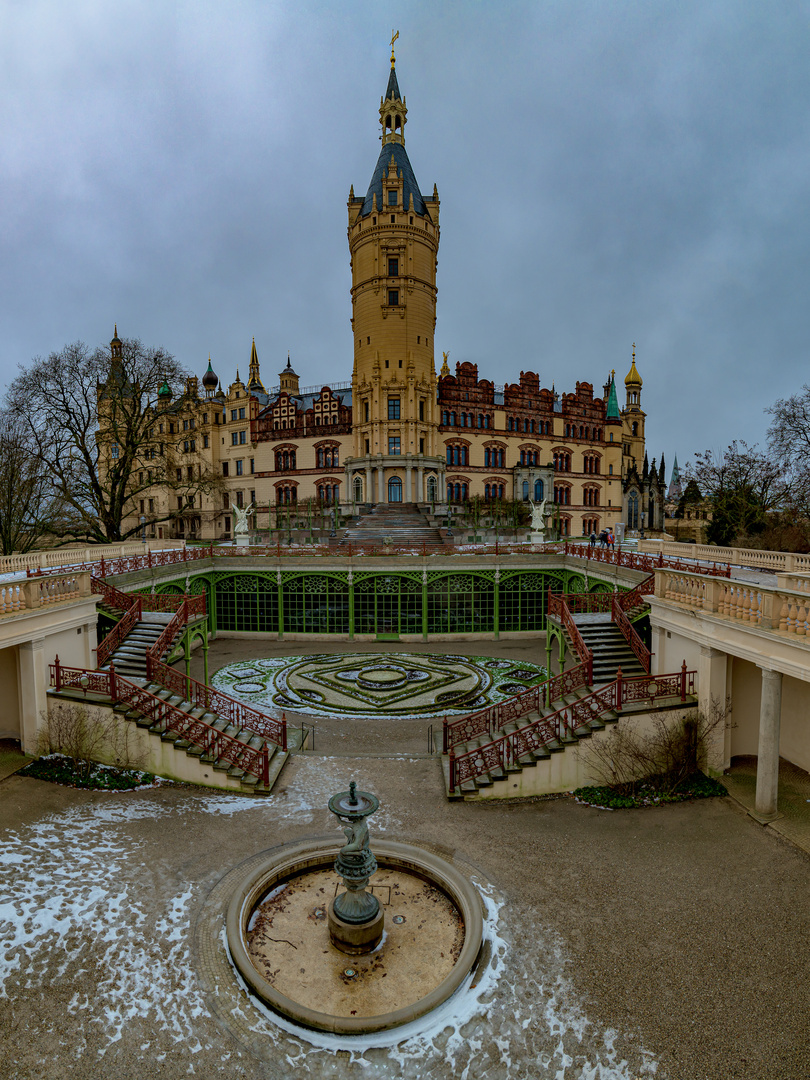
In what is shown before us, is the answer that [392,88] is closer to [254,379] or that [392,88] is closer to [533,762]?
[254,379]

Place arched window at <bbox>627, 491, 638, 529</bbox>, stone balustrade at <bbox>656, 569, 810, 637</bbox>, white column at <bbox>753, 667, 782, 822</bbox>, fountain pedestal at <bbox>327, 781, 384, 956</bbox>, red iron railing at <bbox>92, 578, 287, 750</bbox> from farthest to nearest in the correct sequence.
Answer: arched window at <bbox>627, 491, 638, 529</bbox> < red iron railing at <bbox>92, 578, 287, 750</bbox> < white column at <bbox>753, 667, 782, 822</bbox> < stone balustrade at <bbox>656, 569, 810, 637</bbox> < fountain pedestal at <bbox>327, 781, 384, 956</bbox>

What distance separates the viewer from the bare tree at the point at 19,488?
1121 inches

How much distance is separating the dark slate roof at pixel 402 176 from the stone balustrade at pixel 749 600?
4959 centimetres

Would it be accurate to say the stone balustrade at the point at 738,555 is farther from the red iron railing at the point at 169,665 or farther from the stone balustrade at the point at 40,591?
the stone balustrade at the point at 40,591

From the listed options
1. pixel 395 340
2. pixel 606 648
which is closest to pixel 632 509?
pixel 395 340

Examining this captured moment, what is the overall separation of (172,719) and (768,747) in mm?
12503

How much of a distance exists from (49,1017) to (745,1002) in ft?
26.5

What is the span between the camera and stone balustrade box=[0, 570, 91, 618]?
39.3 ft

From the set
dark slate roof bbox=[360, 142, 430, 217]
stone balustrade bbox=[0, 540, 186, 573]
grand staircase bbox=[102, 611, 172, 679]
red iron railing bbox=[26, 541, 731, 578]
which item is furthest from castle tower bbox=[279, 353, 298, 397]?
grand staircase bbox=[102, 611, 172, 679]

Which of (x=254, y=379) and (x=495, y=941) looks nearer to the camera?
(x=495, y=941)

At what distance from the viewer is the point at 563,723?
1225cm

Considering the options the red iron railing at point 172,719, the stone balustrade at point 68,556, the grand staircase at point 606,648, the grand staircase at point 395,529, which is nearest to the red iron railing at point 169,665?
the red iron railing at point 172,719

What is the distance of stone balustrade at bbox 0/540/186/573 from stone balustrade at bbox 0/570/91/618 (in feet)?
11.1

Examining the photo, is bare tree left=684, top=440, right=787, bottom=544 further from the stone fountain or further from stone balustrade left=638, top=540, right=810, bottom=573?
the stone fountain
